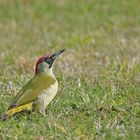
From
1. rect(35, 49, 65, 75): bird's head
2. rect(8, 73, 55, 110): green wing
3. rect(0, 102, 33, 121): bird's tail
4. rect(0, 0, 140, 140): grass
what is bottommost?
rect(0, 0, 140, 140): grass

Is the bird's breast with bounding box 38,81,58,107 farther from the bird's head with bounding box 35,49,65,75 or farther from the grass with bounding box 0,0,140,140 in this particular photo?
the bird's head with bounding box 35,49,65,75

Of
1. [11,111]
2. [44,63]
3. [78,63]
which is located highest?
[44,63]

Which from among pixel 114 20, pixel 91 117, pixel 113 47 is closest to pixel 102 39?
pixel 113 47

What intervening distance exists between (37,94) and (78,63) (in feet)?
9.83

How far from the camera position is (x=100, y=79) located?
766 cm

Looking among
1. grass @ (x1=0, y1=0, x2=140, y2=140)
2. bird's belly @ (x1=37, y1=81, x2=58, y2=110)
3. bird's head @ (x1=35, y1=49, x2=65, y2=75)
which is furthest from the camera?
bird's head @ (x1=35, y1=49, x2=65, y2=75)

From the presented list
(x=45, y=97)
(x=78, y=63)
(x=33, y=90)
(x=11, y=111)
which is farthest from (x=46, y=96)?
(x=78, y=63)

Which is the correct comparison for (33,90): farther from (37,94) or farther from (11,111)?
(11,111)

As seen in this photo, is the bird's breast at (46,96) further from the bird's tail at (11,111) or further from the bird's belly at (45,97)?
the bird's tail at (11,111)

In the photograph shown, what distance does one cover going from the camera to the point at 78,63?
9.06m

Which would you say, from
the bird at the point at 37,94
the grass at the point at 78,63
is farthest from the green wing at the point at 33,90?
the grass at the point at 78,63

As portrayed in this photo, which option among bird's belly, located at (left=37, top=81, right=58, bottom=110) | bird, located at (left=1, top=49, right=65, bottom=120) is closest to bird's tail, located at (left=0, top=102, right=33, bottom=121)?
bird, located at (left=1, top=49, right=65, bottom=120)

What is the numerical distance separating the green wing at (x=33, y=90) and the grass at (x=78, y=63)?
0.50 feet

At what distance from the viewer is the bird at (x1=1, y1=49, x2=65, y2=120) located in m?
5.94
